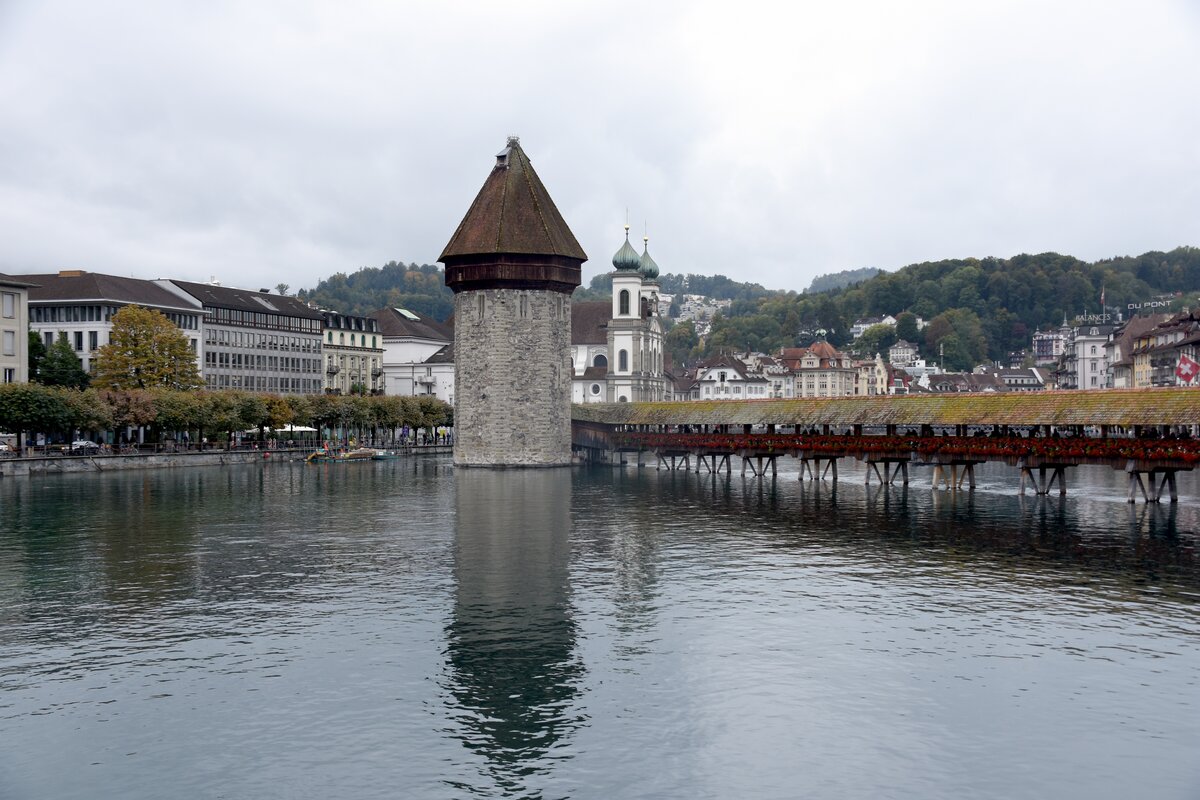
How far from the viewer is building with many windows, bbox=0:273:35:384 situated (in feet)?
275

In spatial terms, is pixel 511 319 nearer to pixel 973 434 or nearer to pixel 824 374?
pixel 973 434

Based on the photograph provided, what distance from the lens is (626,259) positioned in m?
138

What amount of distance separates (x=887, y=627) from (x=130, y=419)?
6900cm

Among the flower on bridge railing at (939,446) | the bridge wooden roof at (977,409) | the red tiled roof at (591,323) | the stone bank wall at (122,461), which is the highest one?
the red tiled roof at (591,323)

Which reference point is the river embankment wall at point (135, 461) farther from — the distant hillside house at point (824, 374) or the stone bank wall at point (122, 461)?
the distant hillside house at point (824, 374)

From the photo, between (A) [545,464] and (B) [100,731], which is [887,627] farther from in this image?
(A) [545,464]

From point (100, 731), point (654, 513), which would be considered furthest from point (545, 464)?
point (100, 731)

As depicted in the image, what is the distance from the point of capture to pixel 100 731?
20.1 metres

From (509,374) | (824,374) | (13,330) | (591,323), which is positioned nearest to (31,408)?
(13,330)

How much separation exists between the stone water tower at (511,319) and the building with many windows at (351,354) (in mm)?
43124

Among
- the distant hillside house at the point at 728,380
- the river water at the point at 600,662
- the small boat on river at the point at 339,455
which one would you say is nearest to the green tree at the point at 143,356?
the small boat on river at the point at 339,455

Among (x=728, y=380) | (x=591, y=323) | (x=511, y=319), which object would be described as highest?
(x=591, y=323)

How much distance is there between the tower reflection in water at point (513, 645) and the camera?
789 inches

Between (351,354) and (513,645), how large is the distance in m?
115
